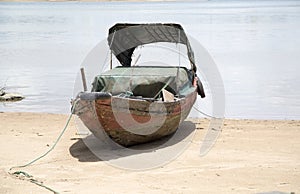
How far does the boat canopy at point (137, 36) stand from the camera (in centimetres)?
1336

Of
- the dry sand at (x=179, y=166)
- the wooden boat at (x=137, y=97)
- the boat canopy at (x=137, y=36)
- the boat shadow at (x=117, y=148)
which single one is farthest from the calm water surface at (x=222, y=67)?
the boat shadow at (x=117, y=148)

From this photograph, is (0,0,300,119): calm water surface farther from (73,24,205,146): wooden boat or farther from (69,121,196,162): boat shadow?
(69,121,196,162): boat shadow

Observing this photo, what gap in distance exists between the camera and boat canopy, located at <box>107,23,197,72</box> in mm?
13362

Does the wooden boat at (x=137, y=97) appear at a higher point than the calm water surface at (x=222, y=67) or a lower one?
higher

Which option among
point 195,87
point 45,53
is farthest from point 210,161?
point 45,53

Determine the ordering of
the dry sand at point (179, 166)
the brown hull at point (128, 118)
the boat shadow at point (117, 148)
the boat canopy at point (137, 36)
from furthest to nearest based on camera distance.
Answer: the boat canopy at point (137, 36), the boat shadow at point (117, 148), the brown hull at point (128, 118), the dry sand at point (179, 166)

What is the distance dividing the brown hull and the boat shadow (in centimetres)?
16

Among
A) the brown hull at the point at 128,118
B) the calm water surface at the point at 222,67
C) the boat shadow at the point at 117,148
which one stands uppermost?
the brown hull at the point at 128,118

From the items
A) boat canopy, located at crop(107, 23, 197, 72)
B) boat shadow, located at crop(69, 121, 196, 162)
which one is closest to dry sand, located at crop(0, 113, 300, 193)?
boat shadow, located at crop(69, 121, 196, 162)

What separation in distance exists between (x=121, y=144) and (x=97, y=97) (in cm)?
128

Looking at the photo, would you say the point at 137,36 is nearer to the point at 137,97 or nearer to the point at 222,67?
the point at 137,97

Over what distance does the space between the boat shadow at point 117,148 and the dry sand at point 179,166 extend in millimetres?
41

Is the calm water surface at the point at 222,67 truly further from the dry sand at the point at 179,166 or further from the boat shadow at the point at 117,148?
the boat shadow at the point at 117,148

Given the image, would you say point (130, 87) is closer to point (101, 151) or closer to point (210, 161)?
point (101, 151)
